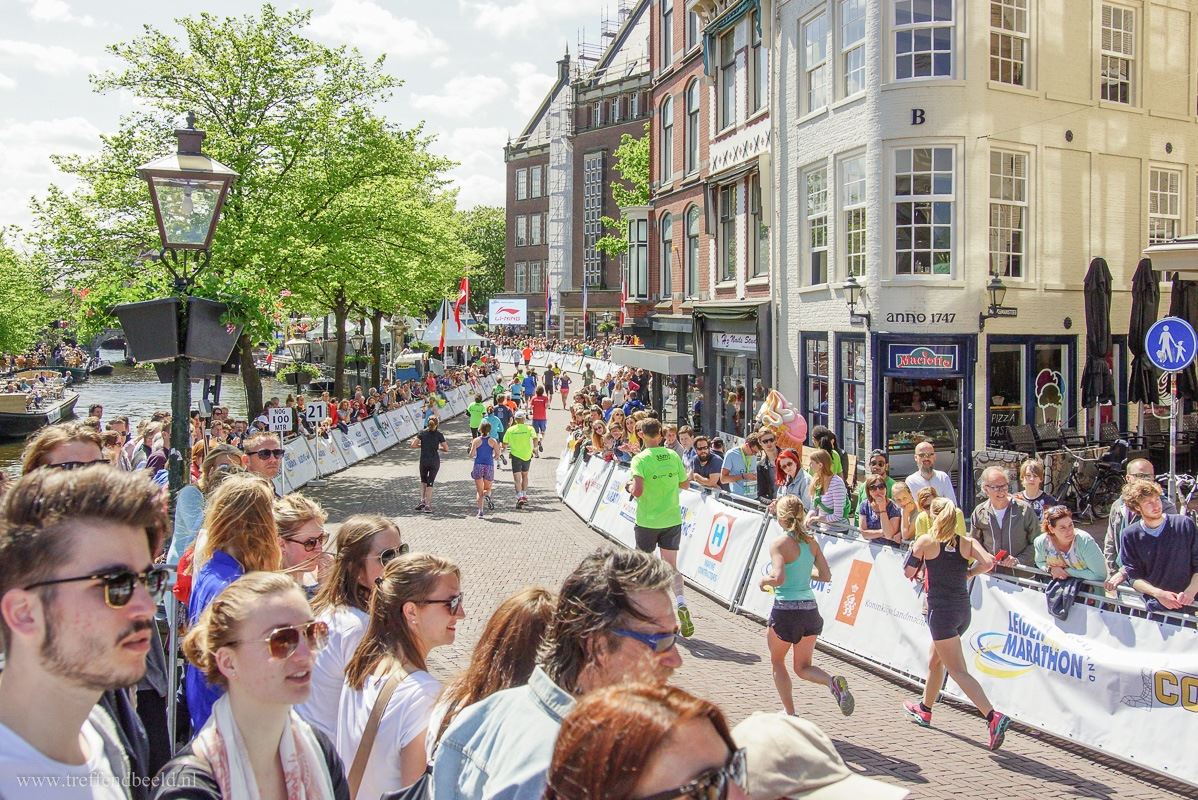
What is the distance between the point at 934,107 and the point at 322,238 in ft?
41.6

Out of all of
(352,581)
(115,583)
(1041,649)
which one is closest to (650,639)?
(115,583)

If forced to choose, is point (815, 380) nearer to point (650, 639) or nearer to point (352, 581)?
point (352, 581)

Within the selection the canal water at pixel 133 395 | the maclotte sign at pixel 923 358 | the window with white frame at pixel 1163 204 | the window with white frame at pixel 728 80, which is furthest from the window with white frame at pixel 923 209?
the canal water at pixel 133 395

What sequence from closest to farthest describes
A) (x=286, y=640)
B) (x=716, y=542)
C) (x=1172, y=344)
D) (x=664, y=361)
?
(x=286, y=640) → (x=1172, y=344) → (x=716, y=542) → (x=664, y=361)

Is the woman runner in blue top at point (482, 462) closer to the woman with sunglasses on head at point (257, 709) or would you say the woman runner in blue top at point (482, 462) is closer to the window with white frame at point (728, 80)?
the window with white frame at point (728, 80)

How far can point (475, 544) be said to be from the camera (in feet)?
49.4

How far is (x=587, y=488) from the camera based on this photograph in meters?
18.0

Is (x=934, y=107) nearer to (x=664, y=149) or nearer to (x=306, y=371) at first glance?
(x=664, y=149)

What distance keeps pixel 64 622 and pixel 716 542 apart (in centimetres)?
1023

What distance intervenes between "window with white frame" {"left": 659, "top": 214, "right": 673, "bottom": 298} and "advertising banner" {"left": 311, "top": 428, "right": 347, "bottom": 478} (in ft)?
34.0

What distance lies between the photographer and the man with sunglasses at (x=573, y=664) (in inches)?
102

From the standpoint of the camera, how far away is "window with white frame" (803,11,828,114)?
19538mm

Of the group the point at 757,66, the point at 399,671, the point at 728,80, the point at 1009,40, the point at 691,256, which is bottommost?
the point at 399,671

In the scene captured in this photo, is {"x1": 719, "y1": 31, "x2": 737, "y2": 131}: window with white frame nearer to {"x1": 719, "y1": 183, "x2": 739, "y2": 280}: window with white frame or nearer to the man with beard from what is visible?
{"x1": 719, "y1": 183, "x2": 739, "y2": 280}: window with white frame
